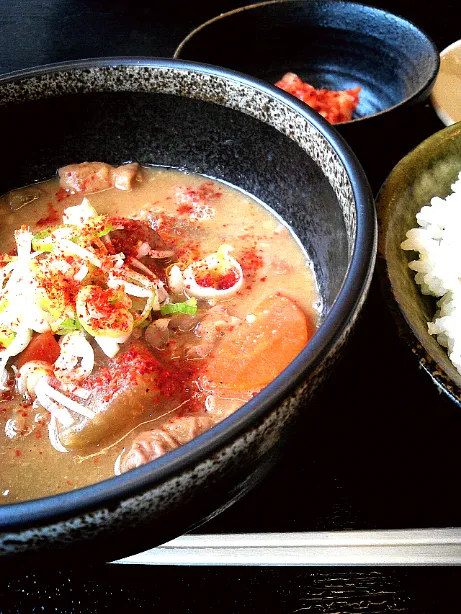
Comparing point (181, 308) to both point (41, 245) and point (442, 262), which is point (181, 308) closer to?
point (41, 245)

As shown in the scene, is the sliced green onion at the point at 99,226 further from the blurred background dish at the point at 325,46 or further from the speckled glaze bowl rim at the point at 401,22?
the blurred background dish at the point at 325,46

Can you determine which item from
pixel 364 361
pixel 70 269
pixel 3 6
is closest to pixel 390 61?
pixel 364 361

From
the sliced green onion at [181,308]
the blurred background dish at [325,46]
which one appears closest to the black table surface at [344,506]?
the sliced green onion at [181,308]

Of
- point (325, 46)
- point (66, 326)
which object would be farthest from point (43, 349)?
point (325, 46)

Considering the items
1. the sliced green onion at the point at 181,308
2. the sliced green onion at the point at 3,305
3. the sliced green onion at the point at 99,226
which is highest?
the sliced green onion at the point at 99,226

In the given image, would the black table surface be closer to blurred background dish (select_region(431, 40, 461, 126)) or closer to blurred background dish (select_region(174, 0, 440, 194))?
blurred background dish (select_region(431, 40, 461, 126))

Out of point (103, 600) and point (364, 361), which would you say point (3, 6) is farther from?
point (103, 600)

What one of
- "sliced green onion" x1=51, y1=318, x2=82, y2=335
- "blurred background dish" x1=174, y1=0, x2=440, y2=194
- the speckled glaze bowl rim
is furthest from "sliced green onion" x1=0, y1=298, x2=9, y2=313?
"blurred background dish" x1=174, y1=0, x2=440, y2=194
